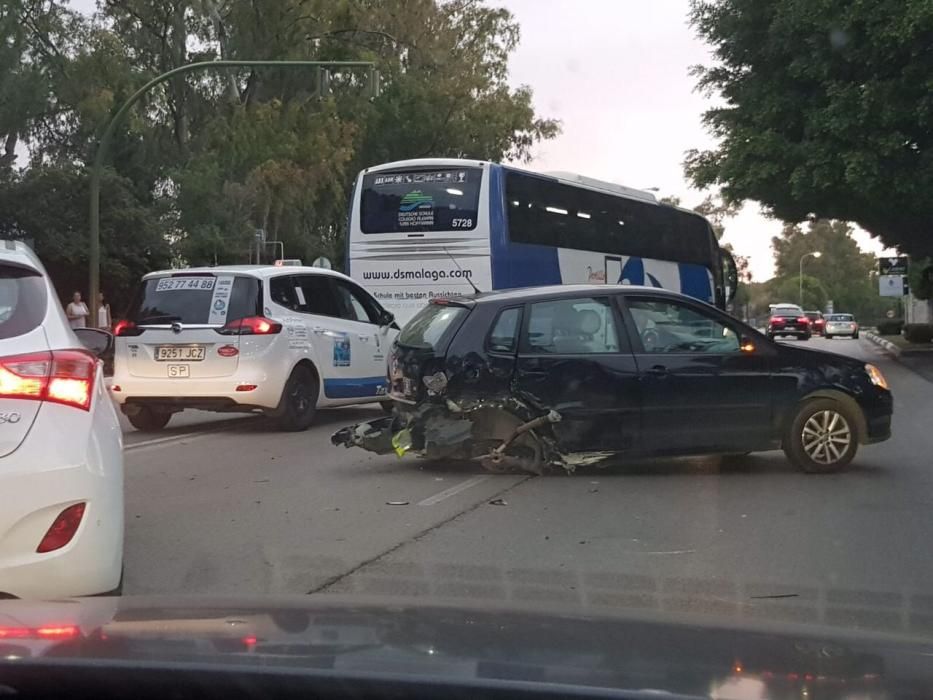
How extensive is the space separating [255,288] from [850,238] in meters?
130

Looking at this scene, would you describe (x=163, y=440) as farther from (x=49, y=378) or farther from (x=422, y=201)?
(x=422, y=201)

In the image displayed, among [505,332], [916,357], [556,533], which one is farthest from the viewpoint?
[916,357]

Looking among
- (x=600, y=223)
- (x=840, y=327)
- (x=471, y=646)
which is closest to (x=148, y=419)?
(x=471, y=646)

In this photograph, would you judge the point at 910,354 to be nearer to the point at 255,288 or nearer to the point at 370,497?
the point at 255,288

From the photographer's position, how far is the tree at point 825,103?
69.6ft

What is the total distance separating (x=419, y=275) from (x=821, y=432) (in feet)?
33.4

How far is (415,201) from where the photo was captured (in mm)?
18000

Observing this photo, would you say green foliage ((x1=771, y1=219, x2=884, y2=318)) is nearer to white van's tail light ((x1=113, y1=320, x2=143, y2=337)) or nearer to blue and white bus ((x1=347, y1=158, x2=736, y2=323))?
blue and white bus ((x1=347, y1=158, x2=736, y2=323))

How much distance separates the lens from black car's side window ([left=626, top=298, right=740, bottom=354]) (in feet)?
29.5

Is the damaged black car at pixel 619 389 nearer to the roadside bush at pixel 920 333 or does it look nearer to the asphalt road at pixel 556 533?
the asphalt road at pixel 556 533

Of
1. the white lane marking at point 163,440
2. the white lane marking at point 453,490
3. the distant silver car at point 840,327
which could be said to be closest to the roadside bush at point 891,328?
the distant silver car at point 840,327

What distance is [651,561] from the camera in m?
6.16

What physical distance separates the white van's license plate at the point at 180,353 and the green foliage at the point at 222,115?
63.5 feet

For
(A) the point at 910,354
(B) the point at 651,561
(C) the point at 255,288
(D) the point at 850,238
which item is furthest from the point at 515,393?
(D) the point at 850,238
